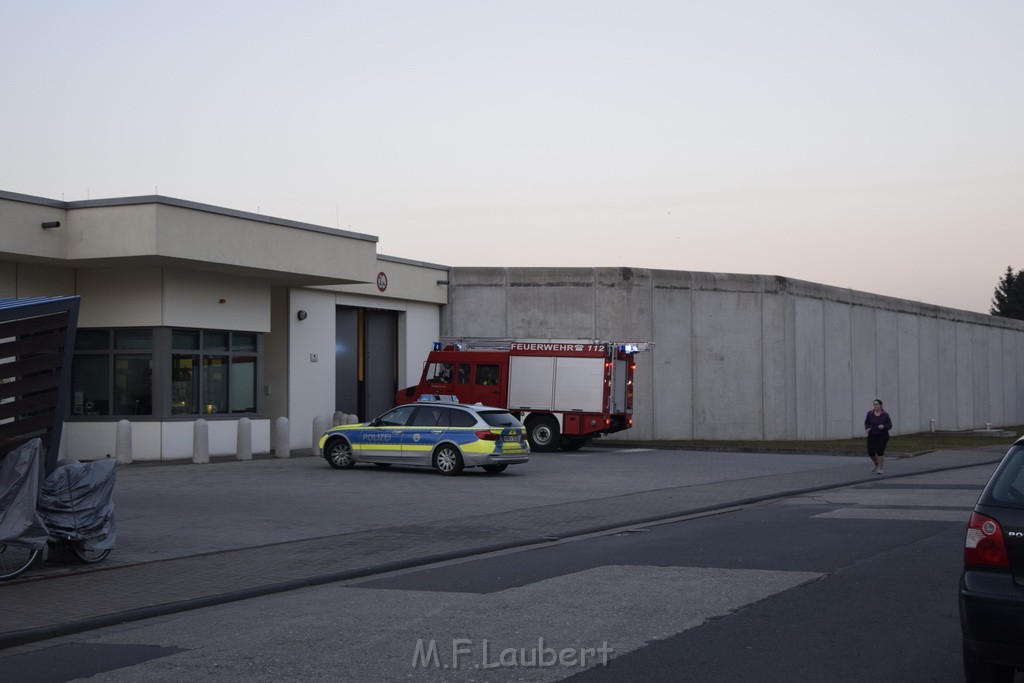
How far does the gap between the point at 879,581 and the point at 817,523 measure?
5.19 metres

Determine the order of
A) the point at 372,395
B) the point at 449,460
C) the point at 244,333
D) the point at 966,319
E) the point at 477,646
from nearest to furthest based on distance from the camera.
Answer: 1. the point at 477,646
2. the point at 449,460
3. the point at 244,333
4. the point at 372,395
5. the point at 966,319

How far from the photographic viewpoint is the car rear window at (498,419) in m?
23.5

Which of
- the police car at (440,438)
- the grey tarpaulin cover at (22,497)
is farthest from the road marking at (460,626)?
the police car at (440,438)

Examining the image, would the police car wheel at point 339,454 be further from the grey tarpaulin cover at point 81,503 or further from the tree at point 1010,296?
the tree at point 1010,296

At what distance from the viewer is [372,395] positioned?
120 feet

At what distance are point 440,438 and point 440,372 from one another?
33.3 feet

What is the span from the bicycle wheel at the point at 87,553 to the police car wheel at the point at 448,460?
460 inches

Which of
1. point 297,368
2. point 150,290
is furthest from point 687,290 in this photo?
point 150,290

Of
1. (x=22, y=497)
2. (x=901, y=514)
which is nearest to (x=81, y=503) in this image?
(x=22, y=497)

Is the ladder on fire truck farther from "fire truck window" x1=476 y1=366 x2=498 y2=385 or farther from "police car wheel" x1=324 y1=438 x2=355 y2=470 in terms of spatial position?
"police car wheel" x1=324 y1=438 x2=355 y2=470

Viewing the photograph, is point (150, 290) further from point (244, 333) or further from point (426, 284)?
point (426, 284)

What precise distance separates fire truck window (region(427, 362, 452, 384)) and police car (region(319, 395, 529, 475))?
8.69 m

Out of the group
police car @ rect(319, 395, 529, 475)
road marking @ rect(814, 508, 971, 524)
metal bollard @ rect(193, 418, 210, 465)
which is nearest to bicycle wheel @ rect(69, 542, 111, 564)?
road marking @ rect(814, 508, 971, 524)

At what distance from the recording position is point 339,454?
24.9 metres
